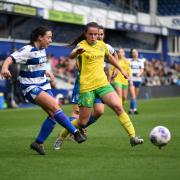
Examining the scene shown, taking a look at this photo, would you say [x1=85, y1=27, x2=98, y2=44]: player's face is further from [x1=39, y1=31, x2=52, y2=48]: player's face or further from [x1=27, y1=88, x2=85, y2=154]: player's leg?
[x1=27, y1=88, x2=85, y2=154]: player's leg

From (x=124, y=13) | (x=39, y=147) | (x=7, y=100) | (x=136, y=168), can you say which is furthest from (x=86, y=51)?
(x=124, y=13)

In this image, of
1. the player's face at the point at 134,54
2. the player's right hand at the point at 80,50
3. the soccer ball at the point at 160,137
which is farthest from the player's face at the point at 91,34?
the player's face at the point at 134,54

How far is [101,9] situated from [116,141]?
28821 millimetres

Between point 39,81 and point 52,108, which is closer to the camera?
point 52,108

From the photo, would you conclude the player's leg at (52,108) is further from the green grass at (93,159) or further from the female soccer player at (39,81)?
the green grass at (93,159)

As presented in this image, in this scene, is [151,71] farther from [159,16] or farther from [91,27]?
[91,27]

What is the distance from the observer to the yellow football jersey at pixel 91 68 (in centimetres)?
1066

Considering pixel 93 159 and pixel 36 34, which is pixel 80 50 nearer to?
pixel 36 34

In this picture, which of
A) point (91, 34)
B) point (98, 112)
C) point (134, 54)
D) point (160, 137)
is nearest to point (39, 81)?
point (91, 34)

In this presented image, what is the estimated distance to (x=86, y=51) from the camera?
10.7m

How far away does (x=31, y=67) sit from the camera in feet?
33.9

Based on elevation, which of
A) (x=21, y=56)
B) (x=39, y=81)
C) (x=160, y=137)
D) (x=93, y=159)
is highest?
(x=21, y=56)

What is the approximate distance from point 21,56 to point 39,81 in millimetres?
502

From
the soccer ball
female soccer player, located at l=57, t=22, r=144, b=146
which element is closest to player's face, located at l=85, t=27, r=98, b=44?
female soccer player, located at l=57, t=22, r=144, b=146
